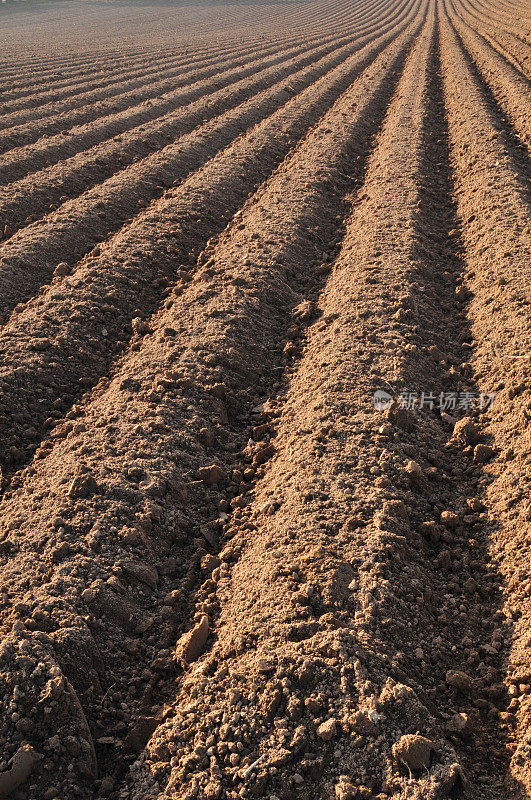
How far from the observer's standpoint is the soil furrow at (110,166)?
8.23m

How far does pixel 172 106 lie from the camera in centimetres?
1353

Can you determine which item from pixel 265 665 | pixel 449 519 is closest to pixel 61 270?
pixel 449 519

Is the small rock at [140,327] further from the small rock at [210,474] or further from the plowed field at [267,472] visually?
the small rock at [210,474]

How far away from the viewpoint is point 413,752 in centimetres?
251

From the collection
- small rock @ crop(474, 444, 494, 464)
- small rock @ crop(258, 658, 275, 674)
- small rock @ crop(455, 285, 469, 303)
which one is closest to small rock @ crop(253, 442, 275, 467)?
small rock @ crop(474, 444, 494, 464)

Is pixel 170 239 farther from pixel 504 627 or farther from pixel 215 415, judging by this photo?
pixel 504 627

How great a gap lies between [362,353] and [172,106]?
1084 cm

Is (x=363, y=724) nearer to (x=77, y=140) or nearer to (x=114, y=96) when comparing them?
(x=77, y=140)

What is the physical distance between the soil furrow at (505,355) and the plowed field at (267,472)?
0.02m

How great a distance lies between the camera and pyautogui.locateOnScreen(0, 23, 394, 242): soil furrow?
8234mm

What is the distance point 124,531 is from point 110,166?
7871mm

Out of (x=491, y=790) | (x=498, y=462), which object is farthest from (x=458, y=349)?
(x=491, y=790)

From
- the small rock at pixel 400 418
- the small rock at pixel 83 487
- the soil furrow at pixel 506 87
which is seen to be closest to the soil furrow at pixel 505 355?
the small rock at pixel 400 418

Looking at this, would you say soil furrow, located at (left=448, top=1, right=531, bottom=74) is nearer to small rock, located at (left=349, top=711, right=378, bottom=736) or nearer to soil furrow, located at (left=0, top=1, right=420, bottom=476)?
soil furrow, located at (left=0, top=1, right=420, bottom=476)
